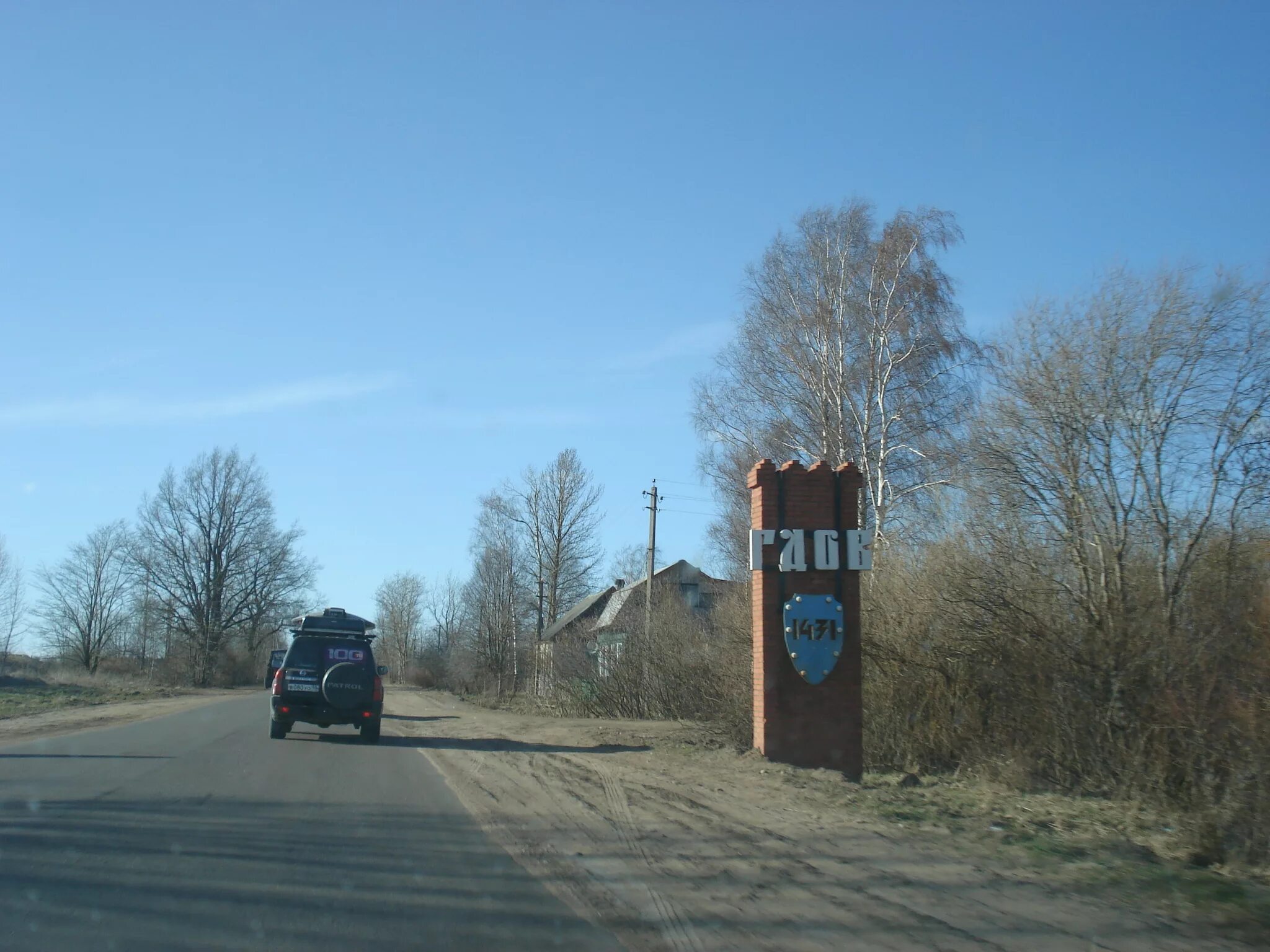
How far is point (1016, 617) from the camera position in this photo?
538 inches

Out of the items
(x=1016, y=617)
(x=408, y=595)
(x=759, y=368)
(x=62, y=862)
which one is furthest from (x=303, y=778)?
(x=408, y=595)

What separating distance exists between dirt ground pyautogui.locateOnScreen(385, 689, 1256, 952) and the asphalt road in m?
0.47

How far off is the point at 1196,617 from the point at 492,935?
9893 mm

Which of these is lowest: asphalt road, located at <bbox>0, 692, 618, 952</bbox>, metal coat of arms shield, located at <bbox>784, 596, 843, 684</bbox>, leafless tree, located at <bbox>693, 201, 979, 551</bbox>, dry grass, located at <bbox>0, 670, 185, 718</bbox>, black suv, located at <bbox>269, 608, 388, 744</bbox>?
dry grass, located at <bbox>0, 670, 185, 718</bbox>

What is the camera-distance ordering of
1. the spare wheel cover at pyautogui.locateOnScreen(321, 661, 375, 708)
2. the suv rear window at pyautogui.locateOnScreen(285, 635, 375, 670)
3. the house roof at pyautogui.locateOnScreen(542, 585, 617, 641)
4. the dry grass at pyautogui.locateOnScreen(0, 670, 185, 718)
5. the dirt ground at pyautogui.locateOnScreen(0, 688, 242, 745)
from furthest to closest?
the house roof at pyautogui.locateOnScreen(542, 585, 617, 641) → the dry grass at pyautogui.locateOnScreen(0, 670, 185, 718) → the dirt ground at pyautogui.locateOnScreen(0, 688, 242, 745) → the suv rear window at pyautogui.locateOnScreen(285, 635, 375, 670) → the spare wheel cover at pyautogui.locateOnScreen(321, 661, 375, 708)

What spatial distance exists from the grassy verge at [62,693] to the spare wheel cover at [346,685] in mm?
11936

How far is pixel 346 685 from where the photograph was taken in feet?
60.5

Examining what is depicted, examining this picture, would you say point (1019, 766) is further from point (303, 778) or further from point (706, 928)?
point (303, 778)

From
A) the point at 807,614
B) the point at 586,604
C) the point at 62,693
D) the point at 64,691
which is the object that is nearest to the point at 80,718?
the point at 62,693

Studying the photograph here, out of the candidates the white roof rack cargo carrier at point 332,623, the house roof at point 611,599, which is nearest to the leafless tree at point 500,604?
the house roof at point 611,599

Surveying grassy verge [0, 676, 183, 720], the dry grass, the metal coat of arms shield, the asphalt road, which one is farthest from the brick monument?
the dry grass

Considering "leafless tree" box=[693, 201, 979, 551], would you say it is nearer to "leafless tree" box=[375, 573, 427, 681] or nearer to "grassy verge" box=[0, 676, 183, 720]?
"grassy verge" box=[0, 676, 183, 720]

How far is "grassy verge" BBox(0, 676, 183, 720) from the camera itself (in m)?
29.5

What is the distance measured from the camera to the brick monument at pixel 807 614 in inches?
541
